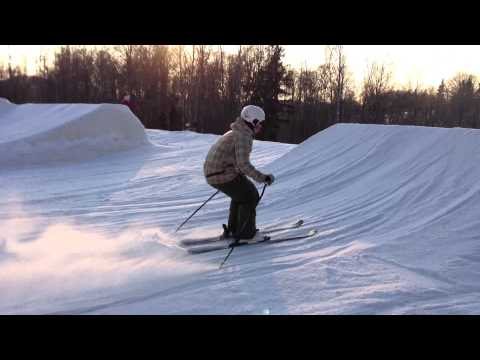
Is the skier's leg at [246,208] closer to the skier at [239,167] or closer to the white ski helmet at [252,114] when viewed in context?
the skier at [239,167]

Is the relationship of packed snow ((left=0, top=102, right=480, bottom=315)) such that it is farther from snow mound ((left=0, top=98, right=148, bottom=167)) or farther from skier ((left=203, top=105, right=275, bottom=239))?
snow mound ((left=0, top=98, right=148, bottom=167))

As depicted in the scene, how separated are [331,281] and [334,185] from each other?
13.7ft

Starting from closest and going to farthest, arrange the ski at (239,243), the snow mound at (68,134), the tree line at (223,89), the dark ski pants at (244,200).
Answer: the ski at (239,243) < the dark ski pants at (244,200) < the snow mound at (68,134) < the tree line at (223,89)

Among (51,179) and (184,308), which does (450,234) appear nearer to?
(184,308)

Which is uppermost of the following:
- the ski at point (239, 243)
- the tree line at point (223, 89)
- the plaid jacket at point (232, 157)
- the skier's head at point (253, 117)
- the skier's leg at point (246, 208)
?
the tree line at point (223, 89)

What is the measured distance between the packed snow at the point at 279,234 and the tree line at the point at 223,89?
88.3ft

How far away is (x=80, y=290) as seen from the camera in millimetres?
3643

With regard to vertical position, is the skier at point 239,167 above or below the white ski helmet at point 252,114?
below

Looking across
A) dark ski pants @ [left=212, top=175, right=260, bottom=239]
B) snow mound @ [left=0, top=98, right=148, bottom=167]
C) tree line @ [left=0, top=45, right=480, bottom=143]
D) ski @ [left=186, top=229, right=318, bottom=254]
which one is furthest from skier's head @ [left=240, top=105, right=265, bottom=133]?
tree line @ [left=0, top=45, right=480, bottom=143]

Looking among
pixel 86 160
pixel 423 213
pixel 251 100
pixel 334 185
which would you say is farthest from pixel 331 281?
pixel 251 100

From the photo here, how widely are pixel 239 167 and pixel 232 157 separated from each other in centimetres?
24

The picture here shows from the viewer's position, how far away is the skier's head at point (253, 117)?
15.6 feet

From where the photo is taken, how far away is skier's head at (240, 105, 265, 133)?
15.6ft

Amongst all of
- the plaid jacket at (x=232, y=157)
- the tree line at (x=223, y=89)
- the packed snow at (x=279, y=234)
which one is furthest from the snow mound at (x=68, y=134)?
the tree line at (x=223, y=89)
